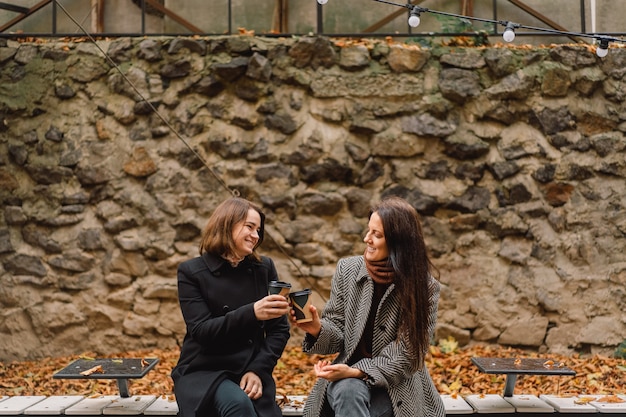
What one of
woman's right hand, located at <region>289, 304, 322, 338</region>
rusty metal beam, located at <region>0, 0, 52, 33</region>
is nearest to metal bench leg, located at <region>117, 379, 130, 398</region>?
woman's right hand, located at <region>289, 304, 322, 338</region>

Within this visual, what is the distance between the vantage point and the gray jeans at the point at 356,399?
2561mm

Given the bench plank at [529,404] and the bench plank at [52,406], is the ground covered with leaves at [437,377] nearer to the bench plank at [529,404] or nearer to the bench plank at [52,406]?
the bench plank at [529,404]

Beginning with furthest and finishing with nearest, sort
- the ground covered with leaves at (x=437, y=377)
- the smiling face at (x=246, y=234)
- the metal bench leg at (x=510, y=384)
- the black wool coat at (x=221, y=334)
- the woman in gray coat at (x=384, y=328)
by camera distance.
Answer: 1. the ground covered with leaves at (x=437, y=377)
2. the metal bench leg at (x=510, y=384)
3. the smiling face at (x=246, y=234)
4. the black wool coat at (x=221, y=334)
5. the woman in gray coat at (x=384, y=328)

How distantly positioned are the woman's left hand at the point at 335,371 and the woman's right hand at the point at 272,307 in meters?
0.29

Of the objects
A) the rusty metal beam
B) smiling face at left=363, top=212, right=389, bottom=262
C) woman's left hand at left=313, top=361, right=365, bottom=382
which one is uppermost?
the rusty metal beam

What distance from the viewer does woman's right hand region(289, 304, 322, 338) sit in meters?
2.71

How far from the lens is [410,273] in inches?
109

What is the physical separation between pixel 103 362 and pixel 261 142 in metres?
2.13

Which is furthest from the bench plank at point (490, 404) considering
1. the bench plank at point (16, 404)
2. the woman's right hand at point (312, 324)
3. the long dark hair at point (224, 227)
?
the bench plank at point (16, 404)

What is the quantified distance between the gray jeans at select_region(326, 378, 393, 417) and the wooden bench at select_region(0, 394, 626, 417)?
630 mm

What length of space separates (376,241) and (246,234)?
63cm

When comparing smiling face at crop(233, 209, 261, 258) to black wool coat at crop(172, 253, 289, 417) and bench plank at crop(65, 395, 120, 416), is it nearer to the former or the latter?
black wool coat at crop(172, 253, 289, 417)

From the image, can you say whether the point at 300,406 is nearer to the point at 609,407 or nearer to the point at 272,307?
the point at 272,307

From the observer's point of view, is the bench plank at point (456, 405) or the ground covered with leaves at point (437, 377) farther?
the ground covered with leaves at point (437, 377)
